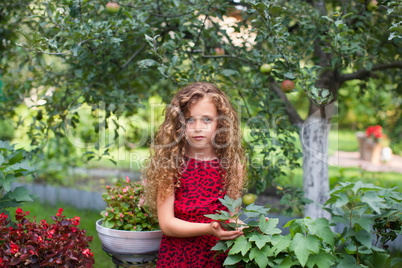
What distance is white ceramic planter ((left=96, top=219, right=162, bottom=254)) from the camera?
5.50 feet

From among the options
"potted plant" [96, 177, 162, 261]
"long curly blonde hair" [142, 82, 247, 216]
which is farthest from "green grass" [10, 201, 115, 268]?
"long curly blonde hair" [142, 82, 247, 216]

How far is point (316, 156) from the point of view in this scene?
260 centimetres

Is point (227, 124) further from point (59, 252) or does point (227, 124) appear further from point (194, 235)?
point (59, 252)

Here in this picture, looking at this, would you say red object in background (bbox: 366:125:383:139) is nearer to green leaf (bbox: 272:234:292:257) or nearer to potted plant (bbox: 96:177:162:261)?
potted plant (bbox: 96:177:162:261)

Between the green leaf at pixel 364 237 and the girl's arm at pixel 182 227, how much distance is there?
38cm

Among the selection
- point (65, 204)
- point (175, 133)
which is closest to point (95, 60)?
point (175, 133)

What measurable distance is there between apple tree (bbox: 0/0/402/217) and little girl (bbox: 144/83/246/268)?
1.39 feet

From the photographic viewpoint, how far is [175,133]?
5.39 ft

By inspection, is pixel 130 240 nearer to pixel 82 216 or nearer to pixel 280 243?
pixel 280 243

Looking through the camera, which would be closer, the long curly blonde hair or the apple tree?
the long curly blonde hair

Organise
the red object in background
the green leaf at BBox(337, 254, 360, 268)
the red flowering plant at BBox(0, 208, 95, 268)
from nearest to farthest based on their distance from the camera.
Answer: the green leaf at BBox(337, 254, 360, 268) → the red flowering plant at BBox(0, 208, 95, 268) → the red object in background

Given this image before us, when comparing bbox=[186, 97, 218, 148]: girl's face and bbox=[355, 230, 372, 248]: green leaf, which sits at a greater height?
bbox=[186, 97, 218, 148]: girl's face

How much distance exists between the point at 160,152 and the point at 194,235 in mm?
404

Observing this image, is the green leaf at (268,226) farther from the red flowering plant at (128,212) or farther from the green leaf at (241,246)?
the red flowering plant at (128,212)
